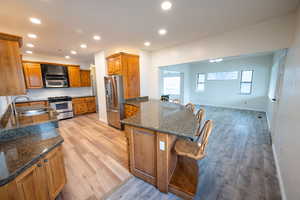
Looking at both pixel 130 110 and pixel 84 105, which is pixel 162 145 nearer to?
pixel 130 110

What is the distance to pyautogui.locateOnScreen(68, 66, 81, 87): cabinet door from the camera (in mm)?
5465

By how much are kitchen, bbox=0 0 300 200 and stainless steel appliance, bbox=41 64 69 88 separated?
3.98ft

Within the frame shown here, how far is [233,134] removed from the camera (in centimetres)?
332

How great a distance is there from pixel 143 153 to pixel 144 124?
49cm

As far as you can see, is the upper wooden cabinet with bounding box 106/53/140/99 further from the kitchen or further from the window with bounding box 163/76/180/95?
the window with bounding box 163/76/180/95

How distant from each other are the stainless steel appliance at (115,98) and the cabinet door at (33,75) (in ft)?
10.3

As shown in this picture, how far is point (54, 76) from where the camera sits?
5035mm

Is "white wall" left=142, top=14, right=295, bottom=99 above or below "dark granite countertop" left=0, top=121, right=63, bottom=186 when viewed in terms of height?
above

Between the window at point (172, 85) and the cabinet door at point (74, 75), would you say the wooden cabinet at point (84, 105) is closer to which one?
the cabinet door at point (74, 75)

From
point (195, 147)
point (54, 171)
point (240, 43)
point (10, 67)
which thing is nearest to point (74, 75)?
point (10, 67)

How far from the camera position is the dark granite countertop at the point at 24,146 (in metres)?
0.93

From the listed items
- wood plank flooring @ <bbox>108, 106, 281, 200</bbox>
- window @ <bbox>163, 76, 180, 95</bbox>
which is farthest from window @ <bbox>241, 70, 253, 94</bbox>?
wood plank flooring @ <bbox>108, 106, 281, 200</bbox>

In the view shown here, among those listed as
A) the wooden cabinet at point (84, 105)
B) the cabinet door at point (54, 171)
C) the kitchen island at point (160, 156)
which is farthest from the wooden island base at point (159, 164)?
the wooden cabinet at point (84, 105)

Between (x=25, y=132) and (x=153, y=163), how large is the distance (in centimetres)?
183
